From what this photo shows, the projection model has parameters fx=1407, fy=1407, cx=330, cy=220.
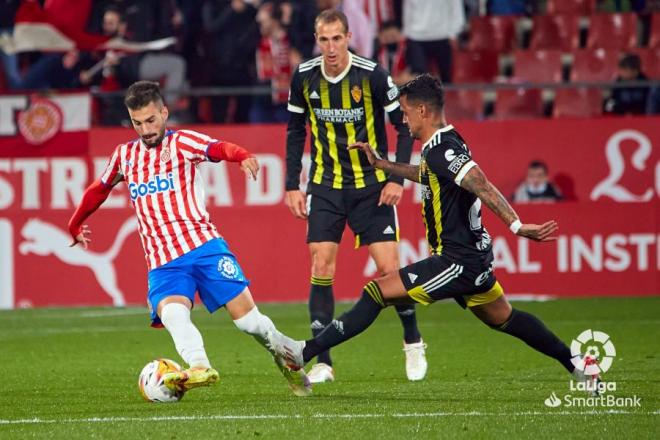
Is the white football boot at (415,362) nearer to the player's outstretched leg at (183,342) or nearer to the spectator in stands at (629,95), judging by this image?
the player's outstretched leg at (183,342)

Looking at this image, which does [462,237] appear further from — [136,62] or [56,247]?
[136,62]

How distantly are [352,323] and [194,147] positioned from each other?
135cm

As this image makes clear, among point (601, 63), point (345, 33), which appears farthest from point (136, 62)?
point (345, 33)

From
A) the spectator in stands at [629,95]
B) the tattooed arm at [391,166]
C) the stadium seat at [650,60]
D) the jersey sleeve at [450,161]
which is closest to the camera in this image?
the jersey sleeve at [450,161]

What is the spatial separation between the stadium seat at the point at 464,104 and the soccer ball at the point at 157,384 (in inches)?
345

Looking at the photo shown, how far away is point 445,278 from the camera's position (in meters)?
7.75

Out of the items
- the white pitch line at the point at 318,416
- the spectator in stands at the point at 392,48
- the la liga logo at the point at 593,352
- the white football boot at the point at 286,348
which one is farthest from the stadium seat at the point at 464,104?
the white pitch line at the point at 318,416

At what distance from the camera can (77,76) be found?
16656mm

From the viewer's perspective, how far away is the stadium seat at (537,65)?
17.5 metres

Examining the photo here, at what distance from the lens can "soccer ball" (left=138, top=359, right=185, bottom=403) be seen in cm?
758

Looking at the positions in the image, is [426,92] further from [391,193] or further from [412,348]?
[412,348]

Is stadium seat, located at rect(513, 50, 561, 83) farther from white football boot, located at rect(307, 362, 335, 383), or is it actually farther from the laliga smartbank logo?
the laliga smartbank logo

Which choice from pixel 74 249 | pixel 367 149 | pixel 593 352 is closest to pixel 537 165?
pixel 74 249

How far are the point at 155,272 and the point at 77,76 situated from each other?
9.18 metres
